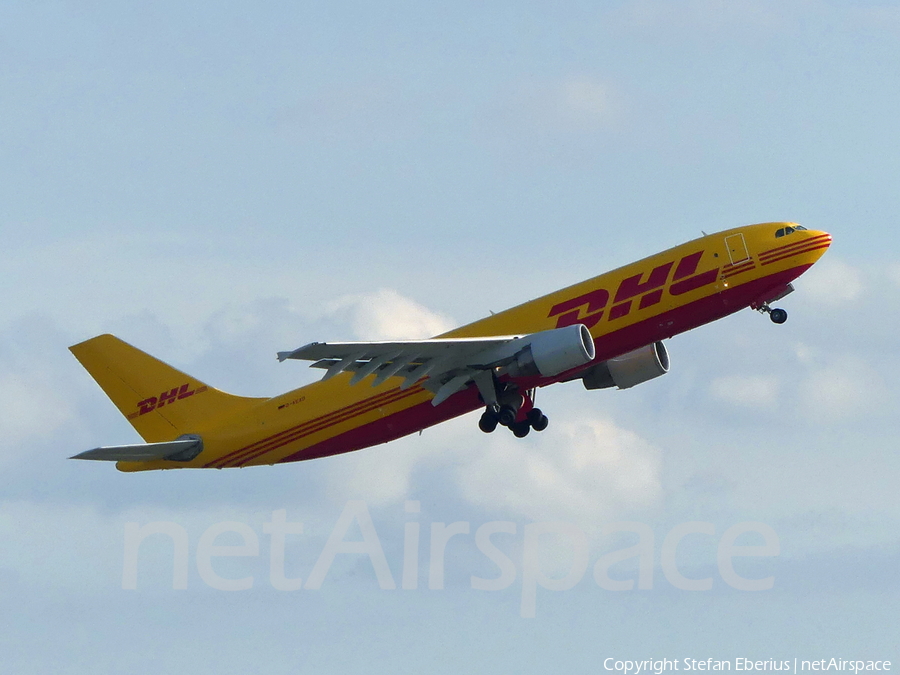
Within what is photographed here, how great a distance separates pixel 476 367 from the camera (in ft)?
156

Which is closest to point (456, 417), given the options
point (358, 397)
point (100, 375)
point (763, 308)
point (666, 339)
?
point (358, 397)

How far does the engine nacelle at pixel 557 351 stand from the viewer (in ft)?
149

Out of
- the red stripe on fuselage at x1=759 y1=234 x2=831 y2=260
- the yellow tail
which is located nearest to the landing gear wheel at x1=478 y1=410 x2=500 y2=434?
the yellow tail

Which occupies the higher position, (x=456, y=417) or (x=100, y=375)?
(x=100, y=375)

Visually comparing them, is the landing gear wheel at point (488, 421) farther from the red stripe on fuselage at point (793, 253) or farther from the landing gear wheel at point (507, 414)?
the red stripe on fuselage at point (793, 253)

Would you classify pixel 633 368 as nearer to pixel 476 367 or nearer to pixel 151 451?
pixel 476 367

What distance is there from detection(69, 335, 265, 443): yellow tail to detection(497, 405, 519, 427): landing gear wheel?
33.7 feet

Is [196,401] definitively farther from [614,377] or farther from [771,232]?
[771,232]

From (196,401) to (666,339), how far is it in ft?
63.0

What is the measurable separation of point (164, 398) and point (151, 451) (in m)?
3.53

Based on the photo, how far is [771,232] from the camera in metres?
46.8

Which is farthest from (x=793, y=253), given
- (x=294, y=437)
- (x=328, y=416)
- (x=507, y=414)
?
(x=294, y=437)

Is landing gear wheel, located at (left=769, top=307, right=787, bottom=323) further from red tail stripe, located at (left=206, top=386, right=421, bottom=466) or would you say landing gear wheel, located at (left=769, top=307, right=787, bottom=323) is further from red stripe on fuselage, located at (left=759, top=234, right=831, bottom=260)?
red tail stripe, located at (left=206, top=386, right=421, bottom=466)

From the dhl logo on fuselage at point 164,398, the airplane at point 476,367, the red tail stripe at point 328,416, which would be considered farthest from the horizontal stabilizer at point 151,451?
the dhl logo on fuselage at point 164,398
